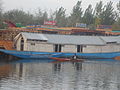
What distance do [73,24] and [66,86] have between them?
208 feet

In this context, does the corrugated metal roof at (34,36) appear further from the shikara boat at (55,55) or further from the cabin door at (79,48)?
the cabin door at (79,48)

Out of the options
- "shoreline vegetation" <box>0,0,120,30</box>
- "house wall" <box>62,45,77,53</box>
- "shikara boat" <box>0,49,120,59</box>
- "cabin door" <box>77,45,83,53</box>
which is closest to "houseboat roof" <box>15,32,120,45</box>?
"cabin door" <box>77,45,83,53</box>

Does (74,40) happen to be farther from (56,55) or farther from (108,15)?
(108,15)

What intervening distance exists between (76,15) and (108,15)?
1113 cm

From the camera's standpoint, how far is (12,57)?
4541 cm

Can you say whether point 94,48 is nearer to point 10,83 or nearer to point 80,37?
point 80,37

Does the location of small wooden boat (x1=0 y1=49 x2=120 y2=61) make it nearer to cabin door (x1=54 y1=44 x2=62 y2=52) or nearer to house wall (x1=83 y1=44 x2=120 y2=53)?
house wall (x1=83 y1=44 x2=120 y2=53)

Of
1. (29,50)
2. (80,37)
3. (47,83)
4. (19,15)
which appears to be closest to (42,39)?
(29,50)

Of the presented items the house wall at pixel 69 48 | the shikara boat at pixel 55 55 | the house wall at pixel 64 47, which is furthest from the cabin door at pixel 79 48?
the shikara boat at pixel 55 55

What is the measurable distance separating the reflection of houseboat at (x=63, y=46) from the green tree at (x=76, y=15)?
33724 millimetres

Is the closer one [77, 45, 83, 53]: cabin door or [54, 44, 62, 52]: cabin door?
[54, 44, 62, 52]: cabin door

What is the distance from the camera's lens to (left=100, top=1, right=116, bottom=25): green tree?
84.1m

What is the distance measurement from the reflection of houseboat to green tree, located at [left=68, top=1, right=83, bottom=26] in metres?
33.7

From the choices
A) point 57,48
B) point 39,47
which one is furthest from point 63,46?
point 39,47
